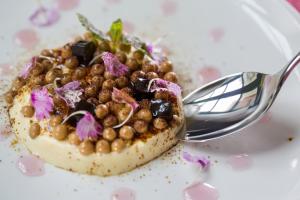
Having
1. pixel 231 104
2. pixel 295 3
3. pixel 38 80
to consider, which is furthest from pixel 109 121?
pixel 295 3

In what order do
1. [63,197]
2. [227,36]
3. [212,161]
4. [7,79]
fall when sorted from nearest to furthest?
[63,197], [212,161], [7,79], [227,36]

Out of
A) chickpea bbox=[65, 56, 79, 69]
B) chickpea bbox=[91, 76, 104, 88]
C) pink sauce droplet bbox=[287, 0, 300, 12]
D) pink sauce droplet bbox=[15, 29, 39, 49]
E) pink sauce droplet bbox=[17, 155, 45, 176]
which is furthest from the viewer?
pink sauce droplet bbox=[287, 0, 300, 12]

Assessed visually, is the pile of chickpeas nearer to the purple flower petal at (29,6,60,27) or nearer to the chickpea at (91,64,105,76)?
the chickpea at (91,64,105,76)

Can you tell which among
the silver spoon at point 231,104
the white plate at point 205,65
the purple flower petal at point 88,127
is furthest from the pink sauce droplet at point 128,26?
the purple flower petal at point 88,127

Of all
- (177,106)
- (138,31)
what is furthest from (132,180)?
(138,31)

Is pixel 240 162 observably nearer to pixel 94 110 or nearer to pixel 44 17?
pixel 94 110

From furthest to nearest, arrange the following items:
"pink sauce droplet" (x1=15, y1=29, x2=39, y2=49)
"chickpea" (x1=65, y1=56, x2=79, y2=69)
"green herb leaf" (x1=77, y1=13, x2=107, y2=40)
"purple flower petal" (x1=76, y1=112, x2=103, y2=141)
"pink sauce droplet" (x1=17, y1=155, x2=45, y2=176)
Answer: "pink sauce droplet" (x1=15, y1=29, x2=39, y2=49), "green herb leaf" (x1=77, y1=13, x2=107, y2=40), "chickpea" (x1=65, y1=56, x2=79, y2=69), "pink sauce droplet" (x1=17, y1=155, x2=45, y2=176), "purple flower petal" (x1=76, y1=112, x2=103, y2=141)

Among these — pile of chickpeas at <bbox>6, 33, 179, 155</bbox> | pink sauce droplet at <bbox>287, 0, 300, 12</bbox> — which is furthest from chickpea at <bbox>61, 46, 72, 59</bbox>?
pink sauce droplet at <bbox>287, 0, 300, 12</bbox>

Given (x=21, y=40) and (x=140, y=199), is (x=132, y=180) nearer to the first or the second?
(x=140, y=199)

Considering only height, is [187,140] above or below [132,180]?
above
